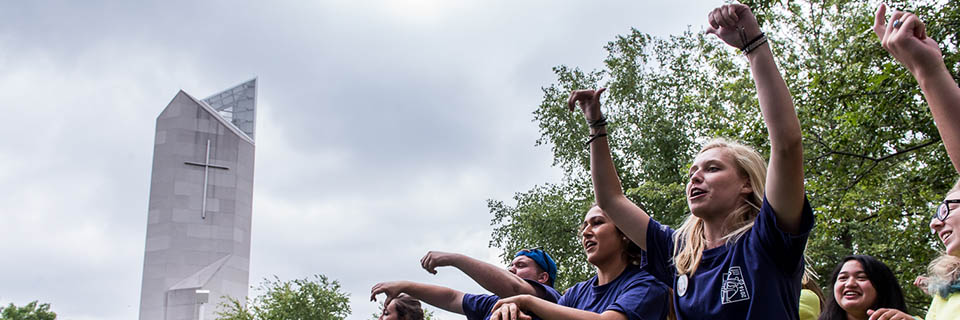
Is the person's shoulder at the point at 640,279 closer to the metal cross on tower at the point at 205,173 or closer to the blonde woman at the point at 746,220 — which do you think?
the blonde woman at the point at 746,220

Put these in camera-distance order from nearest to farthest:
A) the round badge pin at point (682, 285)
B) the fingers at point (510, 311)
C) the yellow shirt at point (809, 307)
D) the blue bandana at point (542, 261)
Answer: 1. the fingers at point (510, 311)
2. the round badge pin at point (682, 285)
3. the yellow shirt at point (809, 307)
4. the blue bandana at point (542, 261)

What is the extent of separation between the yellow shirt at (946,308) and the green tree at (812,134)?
23.3 feet

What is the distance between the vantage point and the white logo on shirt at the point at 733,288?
83.2 inches

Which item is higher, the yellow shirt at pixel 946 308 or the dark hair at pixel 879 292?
the dark hair at pixel 879 292

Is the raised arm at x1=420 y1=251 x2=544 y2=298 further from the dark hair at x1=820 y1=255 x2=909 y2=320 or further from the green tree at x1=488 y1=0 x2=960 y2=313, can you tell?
the green tree at x1=488 y1=0 x2=960 y2=313

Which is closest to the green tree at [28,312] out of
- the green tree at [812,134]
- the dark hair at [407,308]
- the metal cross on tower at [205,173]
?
the metal cross on tower at [205,173]

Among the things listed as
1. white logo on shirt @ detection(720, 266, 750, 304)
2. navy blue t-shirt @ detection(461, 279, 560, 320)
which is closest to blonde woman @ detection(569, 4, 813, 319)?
white logo on shirt @ detection(720, 266, 750, 304)

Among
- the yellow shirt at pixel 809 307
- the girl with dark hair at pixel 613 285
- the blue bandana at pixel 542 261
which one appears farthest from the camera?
the blue bandana at pixel 542 261

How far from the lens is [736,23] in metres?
2.15

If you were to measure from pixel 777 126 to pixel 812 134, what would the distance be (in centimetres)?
991

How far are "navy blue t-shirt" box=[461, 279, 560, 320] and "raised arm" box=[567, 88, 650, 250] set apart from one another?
1.10 meters

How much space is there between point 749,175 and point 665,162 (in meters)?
19.1

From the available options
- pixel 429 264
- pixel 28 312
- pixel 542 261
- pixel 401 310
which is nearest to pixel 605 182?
pixel 429 264

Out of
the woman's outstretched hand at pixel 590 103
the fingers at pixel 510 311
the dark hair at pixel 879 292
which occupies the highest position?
the woman's outstretched hand at pixel 590 103
